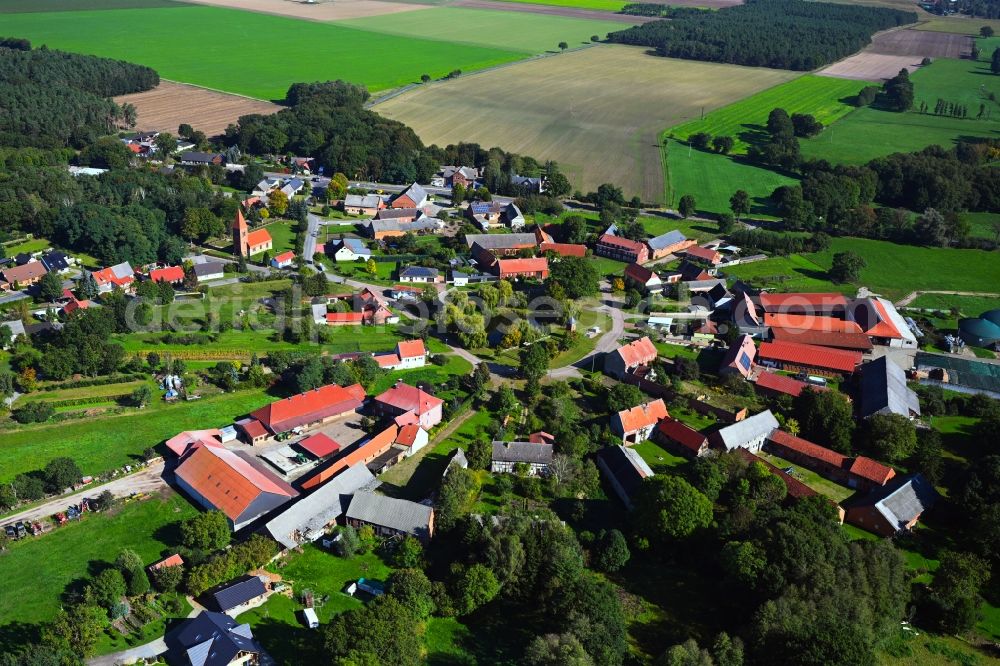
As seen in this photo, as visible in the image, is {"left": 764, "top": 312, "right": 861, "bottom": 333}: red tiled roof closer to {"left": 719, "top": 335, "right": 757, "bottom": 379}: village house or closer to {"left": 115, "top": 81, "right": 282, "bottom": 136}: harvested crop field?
{"left": 719, "top": 335, "right": 757, "bottom": 379}: village house

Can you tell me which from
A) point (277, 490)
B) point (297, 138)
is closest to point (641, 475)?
point (277, 490)

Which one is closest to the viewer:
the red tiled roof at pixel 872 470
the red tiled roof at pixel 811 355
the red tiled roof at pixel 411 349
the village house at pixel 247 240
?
the red tiled roof at pixel 872 470

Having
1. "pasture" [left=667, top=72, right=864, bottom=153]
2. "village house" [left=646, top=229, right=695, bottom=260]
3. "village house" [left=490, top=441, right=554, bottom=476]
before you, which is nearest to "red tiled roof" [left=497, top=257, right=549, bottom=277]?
"village house" [left=646, top=229, right=695, bottom=260]

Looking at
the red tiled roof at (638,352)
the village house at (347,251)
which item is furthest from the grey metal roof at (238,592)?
the village house at (347,251)

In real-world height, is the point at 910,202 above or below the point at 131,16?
below

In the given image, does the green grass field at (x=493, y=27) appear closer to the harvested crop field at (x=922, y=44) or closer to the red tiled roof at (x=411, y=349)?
the harvested crop field at (x=922, y=44)

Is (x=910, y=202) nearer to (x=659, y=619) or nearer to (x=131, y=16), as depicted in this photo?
(x=659, y=619)
